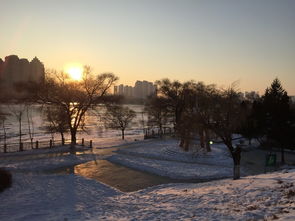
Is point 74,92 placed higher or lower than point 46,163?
higher

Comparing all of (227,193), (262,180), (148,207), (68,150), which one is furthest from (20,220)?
(68,150)

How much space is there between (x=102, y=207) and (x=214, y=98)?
484 inches

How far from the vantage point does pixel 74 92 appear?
90.4ft

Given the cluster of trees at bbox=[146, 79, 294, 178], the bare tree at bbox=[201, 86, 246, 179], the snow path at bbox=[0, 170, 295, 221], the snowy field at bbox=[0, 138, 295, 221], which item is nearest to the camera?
the snow path at bbox=[0, 170, 295, 221]

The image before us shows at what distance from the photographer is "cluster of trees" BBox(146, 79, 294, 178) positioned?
55.7 ft

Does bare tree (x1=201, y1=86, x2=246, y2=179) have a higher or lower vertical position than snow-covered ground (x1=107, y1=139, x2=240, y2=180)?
higher

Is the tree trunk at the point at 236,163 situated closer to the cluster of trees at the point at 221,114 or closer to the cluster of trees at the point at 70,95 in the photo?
the cluster of trees at the point at 221,114

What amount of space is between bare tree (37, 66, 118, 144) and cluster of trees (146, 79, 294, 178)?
8.35 metres

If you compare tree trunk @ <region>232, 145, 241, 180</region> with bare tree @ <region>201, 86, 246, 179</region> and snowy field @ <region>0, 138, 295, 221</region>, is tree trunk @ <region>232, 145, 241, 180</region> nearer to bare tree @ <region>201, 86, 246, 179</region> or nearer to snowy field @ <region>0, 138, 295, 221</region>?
bare tree @ <region>201, 86, 246, 179</region>

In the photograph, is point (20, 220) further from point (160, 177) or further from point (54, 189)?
point (160, 177)

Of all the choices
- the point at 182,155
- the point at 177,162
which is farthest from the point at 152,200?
the point at 182,155

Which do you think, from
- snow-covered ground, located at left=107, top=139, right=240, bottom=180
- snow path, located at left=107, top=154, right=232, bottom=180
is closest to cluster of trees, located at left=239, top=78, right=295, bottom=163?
snow-covered ground, located at left=107, top=139, right=240, bottom=180

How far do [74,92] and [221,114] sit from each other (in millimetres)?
16397

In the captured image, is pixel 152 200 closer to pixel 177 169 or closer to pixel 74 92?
pixel 177 169
